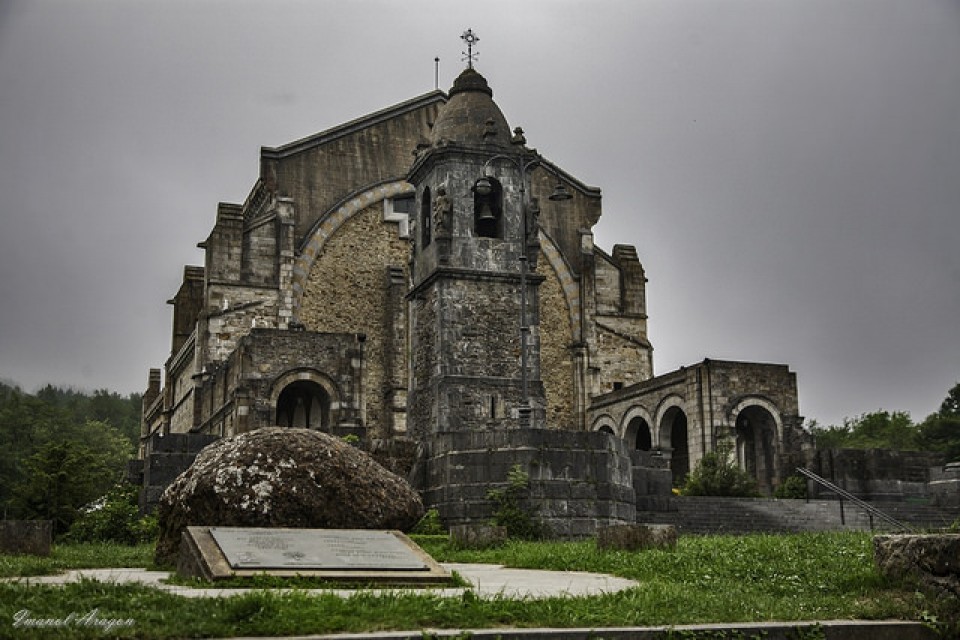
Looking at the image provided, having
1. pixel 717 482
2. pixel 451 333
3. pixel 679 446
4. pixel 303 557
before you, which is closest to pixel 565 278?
pixel 679 446

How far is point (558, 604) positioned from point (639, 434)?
2976 cm

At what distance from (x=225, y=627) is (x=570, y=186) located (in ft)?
120

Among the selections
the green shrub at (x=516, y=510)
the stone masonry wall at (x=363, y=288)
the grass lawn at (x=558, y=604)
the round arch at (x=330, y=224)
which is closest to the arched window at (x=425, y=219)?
the green shrub at (x=516, y=510)

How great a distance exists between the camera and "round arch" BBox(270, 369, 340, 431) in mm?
28969

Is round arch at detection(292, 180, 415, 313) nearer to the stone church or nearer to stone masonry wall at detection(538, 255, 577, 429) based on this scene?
the stone church

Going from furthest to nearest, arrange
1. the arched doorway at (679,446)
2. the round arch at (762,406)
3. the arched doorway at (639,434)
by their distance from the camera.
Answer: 1. the arched doorway at (639,434)
2. the arched doorway at (679,446)
3. the round arch at (762,406)

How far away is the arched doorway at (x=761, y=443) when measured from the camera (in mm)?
31281

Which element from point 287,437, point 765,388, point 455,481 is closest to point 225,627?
point 287,437

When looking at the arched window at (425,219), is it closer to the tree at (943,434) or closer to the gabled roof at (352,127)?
the gabled roof at (352,127)

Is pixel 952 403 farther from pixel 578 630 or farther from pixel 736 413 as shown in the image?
pixel 578 630

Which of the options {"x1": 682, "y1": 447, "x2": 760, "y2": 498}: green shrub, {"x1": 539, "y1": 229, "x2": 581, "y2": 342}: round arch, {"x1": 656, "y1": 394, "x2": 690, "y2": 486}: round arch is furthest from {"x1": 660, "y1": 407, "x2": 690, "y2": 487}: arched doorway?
{"x1": 682, "y1": 447, "x2": 760, "y2": 498}: green shrub

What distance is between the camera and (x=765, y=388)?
31219mm

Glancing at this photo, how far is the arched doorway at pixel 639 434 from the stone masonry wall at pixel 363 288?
315 inches

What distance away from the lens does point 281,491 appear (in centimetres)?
1146
